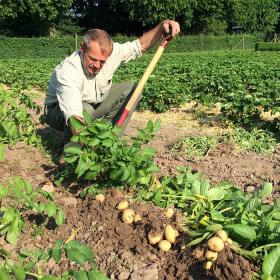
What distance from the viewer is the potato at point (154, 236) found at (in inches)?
95.6

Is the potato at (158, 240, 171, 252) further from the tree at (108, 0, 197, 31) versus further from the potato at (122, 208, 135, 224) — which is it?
the tree at (108, 0, 197, 31)

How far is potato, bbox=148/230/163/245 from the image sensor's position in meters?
2.43

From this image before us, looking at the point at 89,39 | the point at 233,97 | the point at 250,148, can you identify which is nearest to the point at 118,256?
the point at 89,39

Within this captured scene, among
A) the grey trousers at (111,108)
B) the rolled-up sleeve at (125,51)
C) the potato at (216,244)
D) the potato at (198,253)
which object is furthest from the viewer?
the grey trousers at (111,108)

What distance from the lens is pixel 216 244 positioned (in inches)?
82.8

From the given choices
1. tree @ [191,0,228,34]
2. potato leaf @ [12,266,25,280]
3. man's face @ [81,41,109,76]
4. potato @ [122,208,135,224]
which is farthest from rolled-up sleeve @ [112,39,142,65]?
tree @ [191,0,228,34]

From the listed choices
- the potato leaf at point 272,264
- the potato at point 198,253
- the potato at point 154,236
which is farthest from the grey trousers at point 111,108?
the potato leaf at point 272,264

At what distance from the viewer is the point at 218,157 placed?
4.45 metres

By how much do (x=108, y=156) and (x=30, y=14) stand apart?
33024 millimetres

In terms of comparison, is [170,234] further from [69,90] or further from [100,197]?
[69,90]

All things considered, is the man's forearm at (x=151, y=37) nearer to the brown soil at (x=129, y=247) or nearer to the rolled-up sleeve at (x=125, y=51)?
the rolled-up sleeve at (x=125, y=51)

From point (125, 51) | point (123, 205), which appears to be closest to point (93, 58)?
point (125, 51)

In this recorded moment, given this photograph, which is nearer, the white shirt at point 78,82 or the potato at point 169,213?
the potato at point 169,213

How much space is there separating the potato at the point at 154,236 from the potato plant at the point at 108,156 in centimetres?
42
